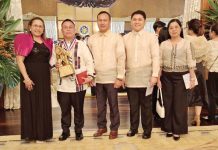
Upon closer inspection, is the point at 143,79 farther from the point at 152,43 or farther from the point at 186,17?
the point at 186,17

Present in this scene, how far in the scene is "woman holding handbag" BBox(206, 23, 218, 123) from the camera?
390 centimetres

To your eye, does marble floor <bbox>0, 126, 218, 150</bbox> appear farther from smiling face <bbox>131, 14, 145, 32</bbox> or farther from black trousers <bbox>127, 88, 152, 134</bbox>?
smiling face <bbox>131, 14, 145, 32</bbox>

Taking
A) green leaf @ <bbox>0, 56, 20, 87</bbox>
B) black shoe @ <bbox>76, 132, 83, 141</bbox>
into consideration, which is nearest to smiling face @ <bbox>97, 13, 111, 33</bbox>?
black shoe @ <bbox>76, 132, 83, 141</bbox>

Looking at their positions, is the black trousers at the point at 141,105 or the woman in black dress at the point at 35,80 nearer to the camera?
the woman in black dress at the point at 35,80

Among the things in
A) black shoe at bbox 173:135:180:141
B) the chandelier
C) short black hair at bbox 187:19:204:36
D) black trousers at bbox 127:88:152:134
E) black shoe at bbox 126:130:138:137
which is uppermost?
the chandelier

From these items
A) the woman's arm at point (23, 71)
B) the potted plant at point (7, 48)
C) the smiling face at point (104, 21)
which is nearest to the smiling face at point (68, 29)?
the smiling face at point (104, 21)

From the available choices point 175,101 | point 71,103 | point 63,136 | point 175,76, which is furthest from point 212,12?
point 63,136

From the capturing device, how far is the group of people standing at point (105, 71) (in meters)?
3.17

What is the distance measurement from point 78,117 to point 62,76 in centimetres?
49

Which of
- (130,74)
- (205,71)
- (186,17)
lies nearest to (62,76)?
(130,74)

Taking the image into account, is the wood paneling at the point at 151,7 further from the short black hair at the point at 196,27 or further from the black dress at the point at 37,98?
the black dress at the point at 37,98

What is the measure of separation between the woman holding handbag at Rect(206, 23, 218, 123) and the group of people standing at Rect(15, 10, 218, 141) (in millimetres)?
711

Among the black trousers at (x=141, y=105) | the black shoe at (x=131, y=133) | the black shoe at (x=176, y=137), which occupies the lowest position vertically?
the black shoe at (x=176, y=137)

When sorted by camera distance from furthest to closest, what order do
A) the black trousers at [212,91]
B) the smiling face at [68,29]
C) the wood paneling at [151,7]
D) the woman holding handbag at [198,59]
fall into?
the wood paneling at [151,7]
the black trousers at [212,91]
the woman holding handbag at [198,59]
the smiling face at [68,29]
